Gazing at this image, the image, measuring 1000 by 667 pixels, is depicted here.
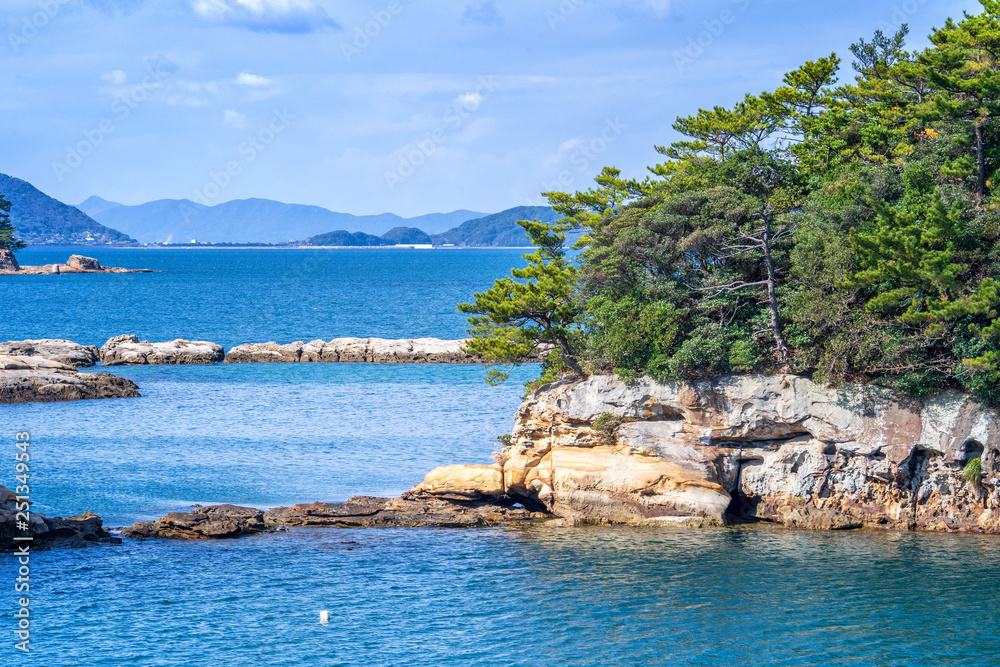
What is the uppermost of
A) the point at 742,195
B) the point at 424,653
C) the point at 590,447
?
the point at 742,195

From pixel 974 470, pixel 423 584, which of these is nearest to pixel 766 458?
pixel 974 470

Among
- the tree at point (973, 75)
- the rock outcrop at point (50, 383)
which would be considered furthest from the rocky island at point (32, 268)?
the tree at point (973, 75)

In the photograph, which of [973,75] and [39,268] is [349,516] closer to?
[973,75]

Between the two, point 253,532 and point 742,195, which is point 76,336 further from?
point 742,195

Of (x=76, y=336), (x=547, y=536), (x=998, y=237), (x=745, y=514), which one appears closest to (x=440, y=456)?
(x=547, y=536)

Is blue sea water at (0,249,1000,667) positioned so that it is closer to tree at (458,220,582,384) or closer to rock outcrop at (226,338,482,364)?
tree at (458,220,582,384)

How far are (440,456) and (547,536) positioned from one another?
12.1 metres

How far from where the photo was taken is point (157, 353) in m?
74.9

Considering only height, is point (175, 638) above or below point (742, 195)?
below

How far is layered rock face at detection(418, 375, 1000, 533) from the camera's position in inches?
1214

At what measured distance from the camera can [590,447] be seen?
1369 inches

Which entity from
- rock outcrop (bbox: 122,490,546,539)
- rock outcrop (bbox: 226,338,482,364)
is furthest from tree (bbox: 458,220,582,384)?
rock outcrop (bbox: 226,338,482,364)

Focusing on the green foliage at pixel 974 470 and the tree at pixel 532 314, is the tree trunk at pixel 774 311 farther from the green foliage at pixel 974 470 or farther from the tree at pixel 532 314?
the tree at pixel 532 314

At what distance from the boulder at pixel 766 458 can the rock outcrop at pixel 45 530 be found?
14.8 metres
